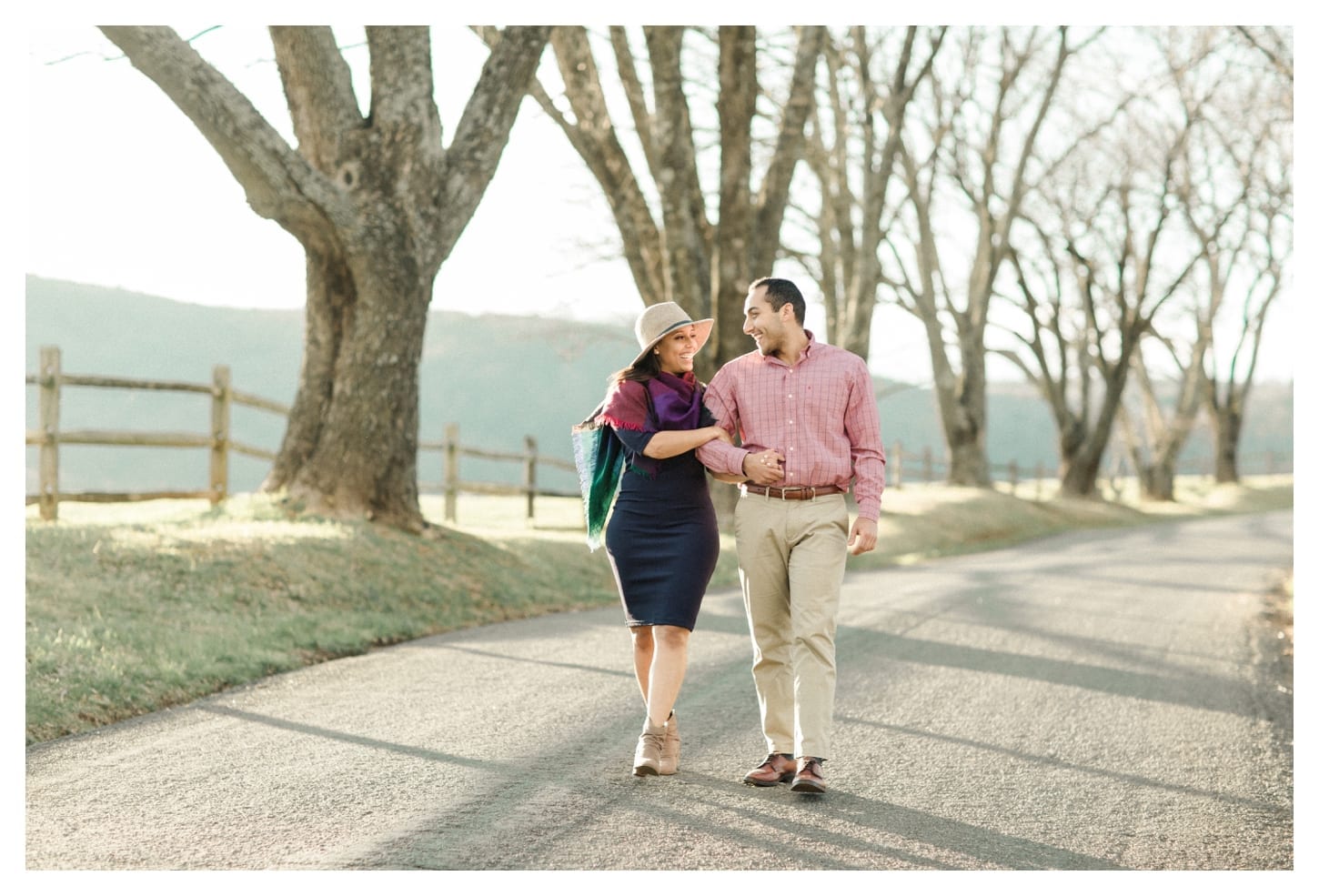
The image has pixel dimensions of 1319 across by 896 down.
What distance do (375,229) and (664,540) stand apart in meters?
7.11

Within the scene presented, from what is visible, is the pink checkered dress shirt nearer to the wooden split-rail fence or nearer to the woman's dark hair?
the woman's dark hair

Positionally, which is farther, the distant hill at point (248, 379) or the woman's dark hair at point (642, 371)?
the distant hill at point (248, 379)

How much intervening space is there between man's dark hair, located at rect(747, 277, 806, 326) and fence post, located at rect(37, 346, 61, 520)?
8848 millimetres

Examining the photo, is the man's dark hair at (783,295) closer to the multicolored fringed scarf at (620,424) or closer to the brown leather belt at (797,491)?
the multicolored fringed scarf at (620,424)

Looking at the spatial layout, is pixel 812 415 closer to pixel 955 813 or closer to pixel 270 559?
pixel 955 813

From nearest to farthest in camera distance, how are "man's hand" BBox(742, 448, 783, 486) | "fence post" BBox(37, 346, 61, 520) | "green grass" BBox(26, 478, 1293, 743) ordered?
"man's hand" BBox(742, 448, 783, 486) → "green grass" BBox(26, 478, 1293, 743) → "fence post" BBox(37, 346, 61, 520)

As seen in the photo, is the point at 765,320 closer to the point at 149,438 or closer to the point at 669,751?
the point at 669,751

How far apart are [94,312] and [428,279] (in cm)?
7996

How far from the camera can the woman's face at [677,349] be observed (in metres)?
5.06

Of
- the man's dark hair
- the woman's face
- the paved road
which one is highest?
the man's dark hair

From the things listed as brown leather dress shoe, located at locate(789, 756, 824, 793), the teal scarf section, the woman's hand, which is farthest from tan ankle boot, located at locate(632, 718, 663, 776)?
the woman's hand

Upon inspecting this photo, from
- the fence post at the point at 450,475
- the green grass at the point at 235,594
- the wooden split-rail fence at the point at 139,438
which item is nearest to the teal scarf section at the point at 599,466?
the green grass at the point at 235,594

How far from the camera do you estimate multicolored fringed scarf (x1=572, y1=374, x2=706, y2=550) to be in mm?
5000

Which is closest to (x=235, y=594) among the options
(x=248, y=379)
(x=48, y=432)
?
(x=48, y=432)
